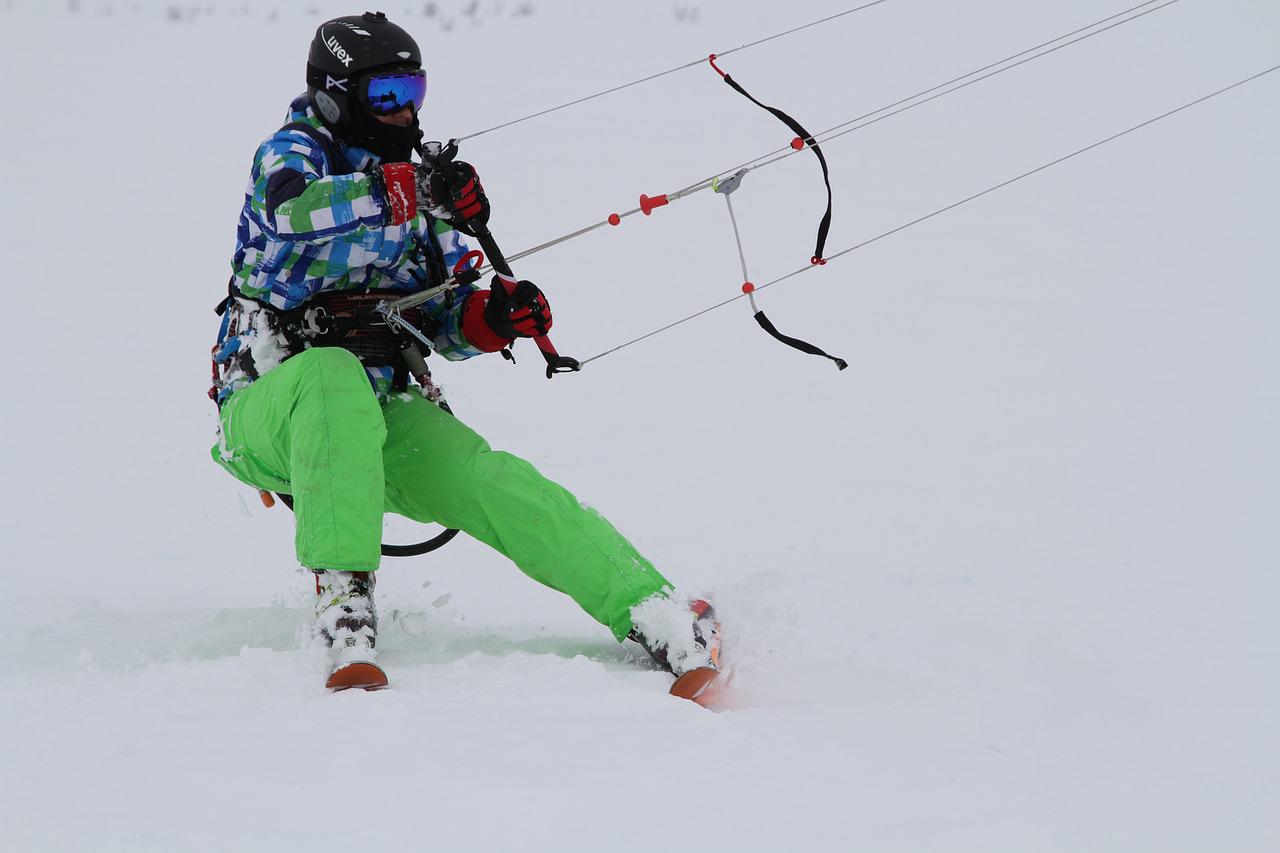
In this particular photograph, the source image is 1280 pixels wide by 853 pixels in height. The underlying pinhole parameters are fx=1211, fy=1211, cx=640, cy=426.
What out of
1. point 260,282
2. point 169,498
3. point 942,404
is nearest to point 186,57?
point 169,498

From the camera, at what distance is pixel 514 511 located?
2.77m

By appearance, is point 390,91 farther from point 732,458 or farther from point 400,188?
point 732,458

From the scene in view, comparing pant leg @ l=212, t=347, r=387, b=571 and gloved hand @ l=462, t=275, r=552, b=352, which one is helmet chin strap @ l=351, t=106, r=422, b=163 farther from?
pant leg @ l=212, t=347, r=387, b=571

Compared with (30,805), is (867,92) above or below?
above

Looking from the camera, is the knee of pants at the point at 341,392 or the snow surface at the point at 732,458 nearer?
the snow surface at the point at 732,458

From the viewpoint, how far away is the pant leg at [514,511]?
2.71 meters

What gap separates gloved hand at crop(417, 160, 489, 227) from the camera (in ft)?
8.18

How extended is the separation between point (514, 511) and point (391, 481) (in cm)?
38

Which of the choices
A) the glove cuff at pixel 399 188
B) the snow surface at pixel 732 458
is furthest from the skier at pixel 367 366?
the snow surface at pixel 732 458

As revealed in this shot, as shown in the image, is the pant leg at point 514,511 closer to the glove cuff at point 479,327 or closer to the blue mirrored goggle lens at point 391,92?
the glove cuff at point 479,327

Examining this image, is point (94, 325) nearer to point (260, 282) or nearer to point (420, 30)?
point (260, 282)

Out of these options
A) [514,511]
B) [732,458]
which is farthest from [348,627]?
[732,458]

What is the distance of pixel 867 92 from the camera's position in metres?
8.98

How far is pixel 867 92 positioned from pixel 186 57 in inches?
224
